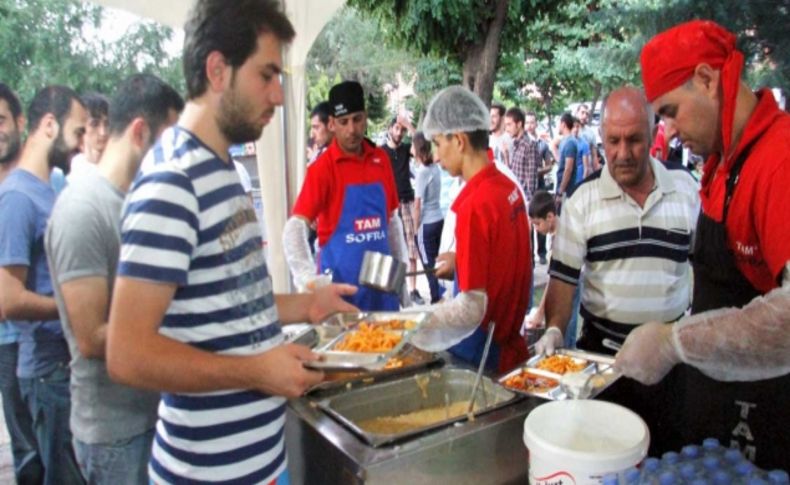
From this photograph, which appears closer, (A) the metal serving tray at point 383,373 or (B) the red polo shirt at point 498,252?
(A) the metal serving tray at point 383,373

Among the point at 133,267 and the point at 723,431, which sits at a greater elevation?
the point at 133,267

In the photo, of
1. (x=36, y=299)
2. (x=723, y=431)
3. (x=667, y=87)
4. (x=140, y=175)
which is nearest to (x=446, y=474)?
(x=723, y=431)

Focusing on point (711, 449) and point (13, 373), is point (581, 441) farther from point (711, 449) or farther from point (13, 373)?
point (13, 373)

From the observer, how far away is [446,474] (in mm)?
1388

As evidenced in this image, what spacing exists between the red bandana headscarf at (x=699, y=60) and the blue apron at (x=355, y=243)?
164 centimetres

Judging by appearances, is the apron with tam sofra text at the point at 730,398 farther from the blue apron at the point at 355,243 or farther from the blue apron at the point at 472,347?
the blue apron at the point at 355,243

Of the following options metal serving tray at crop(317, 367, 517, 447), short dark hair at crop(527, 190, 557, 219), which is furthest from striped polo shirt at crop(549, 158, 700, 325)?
short dark hair at crop(527, 190, 557, 219)

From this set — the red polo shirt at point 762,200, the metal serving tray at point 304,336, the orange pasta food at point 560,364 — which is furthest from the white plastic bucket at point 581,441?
the metal serving tray at point 304,336

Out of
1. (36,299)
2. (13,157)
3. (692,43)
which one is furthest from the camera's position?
(13,157)

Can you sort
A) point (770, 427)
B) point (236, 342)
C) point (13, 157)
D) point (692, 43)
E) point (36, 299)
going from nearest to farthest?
point (236, 342) → point (692, 43) → point (770, 427) → point (36, 299) → point (13, 157)

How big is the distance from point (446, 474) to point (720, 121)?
1073 millimetres

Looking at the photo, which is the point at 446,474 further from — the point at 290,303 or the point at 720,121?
the point at 720,121

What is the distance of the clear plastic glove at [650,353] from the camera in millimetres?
1314

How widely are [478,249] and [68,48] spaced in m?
2.64
